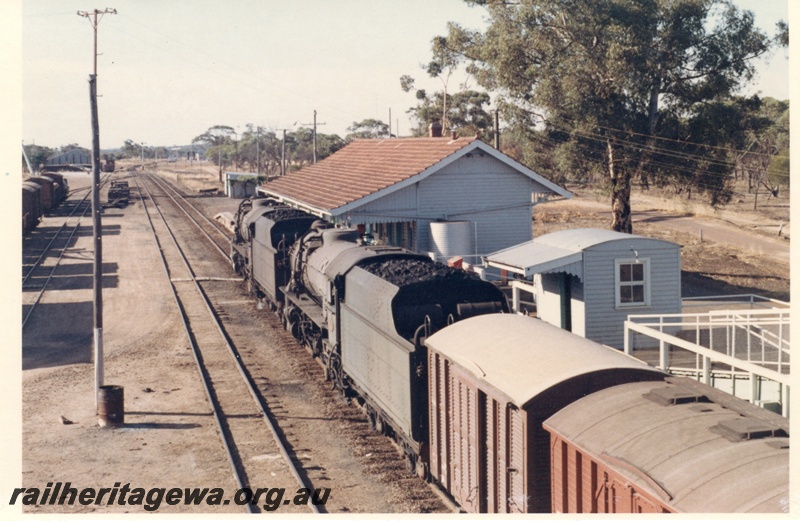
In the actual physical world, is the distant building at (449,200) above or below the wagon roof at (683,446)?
above

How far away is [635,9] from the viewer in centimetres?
3419

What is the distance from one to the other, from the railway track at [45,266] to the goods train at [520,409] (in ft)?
52.2

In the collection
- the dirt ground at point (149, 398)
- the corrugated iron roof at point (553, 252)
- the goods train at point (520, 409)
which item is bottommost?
the dirt ground at point (149, 398)

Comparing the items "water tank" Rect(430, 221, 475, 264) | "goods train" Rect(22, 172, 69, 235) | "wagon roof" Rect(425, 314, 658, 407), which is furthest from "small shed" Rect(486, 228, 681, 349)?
"goods train" Rect(22, 172, 69, 235)

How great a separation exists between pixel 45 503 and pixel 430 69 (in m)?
43.7

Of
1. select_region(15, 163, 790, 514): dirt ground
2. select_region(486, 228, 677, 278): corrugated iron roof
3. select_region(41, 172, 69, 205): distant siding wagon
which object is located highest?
select_region(41, 172, 69, 205): distant siding wagon

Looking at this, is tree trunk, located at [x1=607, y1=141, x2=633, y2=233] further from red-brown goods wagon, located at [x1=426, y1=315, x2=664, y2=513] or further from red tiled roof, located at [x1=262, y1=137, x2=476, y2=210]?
red-brown goods wagon, located at [x1=426, y1=315, x2=664, y2=513]

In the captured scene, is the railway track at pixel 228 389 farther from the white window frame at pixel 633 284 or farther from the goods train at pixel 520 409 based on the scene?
the white window frame at pixel 633 284

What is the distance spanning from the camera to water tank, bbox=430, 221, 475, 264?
92.3 feet

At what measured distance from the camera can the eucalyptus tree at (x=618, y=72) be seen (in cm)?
3438

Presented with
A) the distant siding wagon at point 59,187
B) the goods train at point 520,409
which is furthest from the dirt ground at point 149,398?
the distant siding wagon at point 59,187

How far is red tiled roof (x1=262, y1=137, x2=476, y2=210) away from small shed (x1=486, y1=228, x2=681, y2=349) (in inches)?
364

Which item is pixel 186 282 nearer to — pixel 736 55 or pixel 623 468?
pixel 736 55
